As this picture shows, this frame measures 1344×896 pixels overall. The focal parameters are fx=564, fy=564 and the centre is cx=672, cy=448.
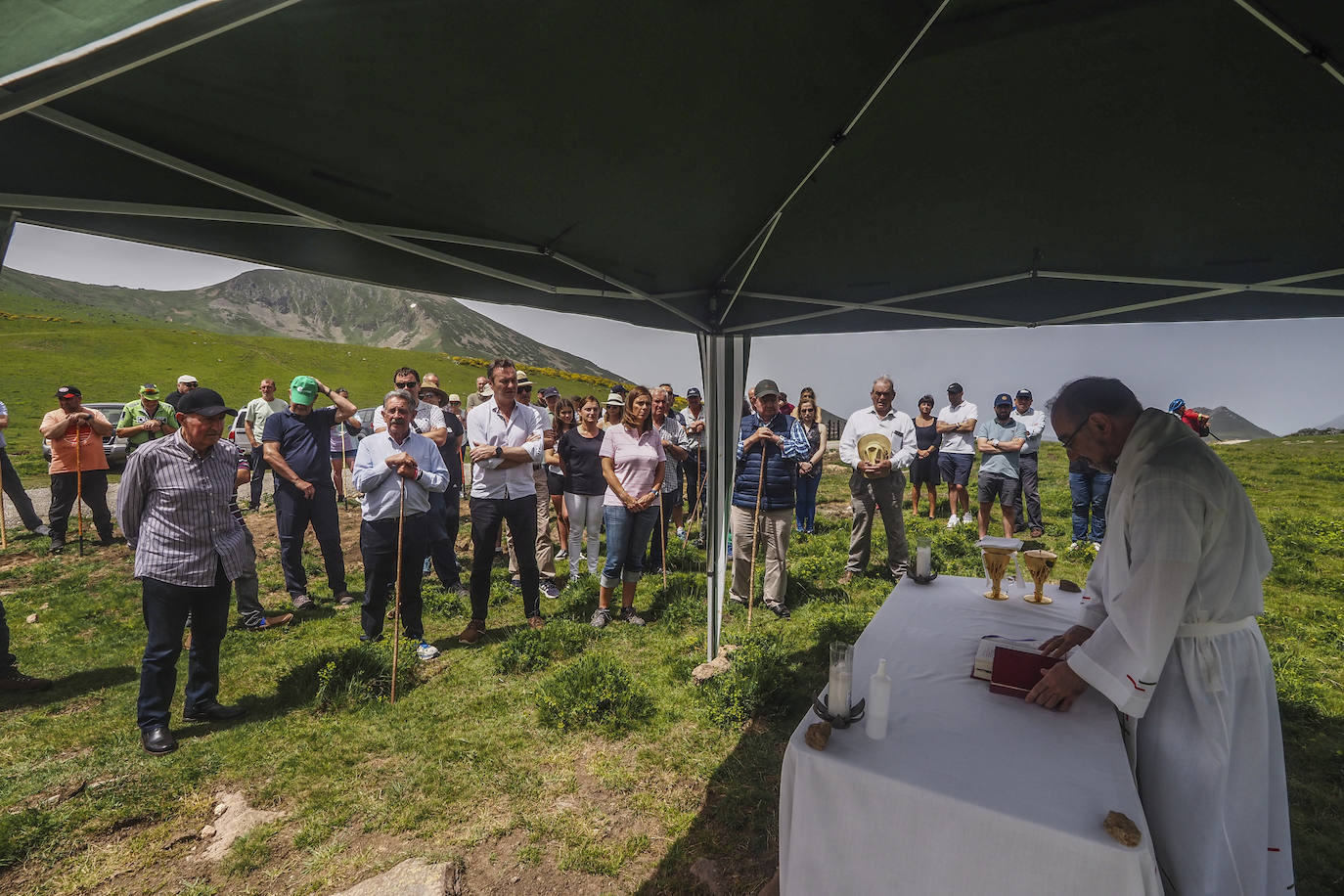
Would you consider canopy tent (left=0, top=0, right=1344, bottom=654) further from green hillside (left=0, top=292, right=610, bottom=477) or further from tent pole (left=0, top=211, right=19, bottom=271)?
green hillside (left=0, top=292, right=610, bottom=477)

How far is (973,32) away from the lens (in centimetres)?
174

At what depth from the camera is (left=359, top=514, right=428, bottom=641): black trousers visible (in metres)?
4.59

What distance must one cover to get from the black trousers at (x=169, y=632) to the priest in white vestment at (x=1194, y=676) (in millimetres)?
4688

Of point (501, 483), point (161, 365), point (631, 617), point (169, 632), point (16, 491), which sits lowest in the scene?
point (631, 617)

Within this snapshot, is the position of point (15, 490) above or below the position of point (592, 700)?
above

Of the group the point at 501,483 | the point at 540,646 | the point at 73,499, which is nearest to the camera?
the point at 540,646

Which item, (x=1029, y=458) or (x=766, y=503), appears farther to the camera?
(x=1029, y=458)

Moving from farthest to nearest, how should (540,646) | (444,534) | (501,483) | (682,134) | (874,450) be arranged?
1. (874,450)
2. (444,534)
3. (501,483)
4. (540,646)
5. (682,134)

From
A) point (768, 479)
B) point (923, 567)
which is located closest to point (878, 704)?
point (923, 567)

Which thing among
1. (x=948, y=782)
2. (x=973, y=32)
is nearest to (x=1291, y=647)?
(x=948, y=782)

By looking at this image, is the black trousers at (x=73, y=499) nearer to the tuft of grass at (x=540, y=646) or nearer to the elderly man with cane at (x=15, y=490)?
the elderly man with cane at (x=15, y=490)

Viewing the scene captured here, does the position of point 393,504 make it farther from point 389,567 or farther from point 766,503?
point 766,503

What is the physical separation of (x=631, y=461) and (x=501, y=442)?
1.22 m

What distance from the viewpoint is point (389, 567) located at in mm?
4707
